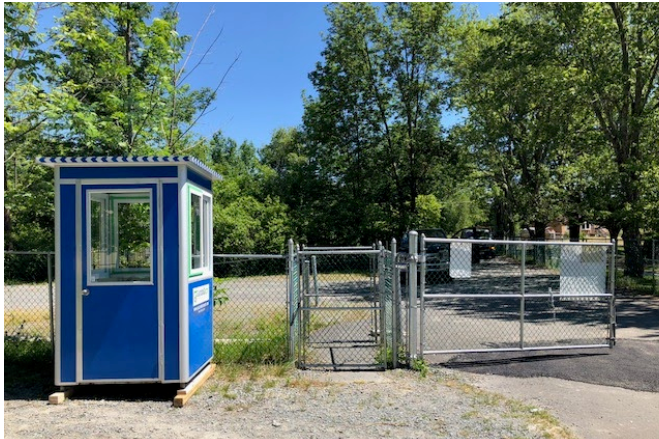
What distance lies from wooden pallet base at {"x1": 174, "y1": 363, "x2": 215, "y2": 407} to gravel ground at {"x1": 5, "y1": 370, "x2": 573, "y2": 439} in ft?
0.28

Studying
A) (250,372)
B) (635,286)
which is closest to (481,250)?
(635,286)

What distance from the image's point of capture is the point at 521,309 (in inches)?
286

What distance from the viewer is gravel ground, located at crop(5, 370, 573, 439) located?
4.69 meters

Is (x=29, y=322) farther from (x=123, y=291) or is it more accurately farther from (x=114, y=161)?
(x=114, y=161)

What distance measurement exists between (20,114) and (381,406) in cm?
719

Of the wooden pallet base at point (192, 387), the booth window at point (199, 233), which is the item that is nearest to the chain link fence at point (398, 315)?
the wooden pallet base at point (192, 387)

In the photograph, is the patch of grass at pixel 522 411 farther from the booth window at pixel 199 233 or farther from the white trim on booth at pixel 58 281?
the white trim on booth at pixel 58 281

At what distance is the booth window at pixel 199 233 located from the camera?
19.5ft

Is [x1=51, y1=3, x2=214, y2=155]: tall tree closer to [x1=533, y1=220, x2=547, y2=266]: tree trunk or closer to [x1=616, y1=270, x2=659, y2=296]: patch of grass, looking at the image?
[x1=616, y1=270, x2=659, y2=296]: patch of grass

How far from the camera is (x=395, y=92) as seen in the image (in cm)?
2728

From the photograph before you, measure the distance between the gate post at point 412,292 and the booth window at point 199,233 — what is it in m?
2.67

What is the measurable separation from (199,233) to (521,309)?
4.68 metres

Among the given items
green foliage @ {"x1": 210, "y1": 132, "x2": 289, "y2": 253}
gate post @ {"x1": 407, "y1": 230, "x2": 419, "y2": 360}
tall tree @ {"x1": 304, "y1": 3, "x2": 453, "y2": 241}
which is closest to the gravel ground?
gate post @ {"x1": 407, "y1": 230, "x2": 419, "y2": 360}

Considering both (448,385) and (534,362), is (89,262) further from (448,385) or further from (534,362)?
(534,362)
